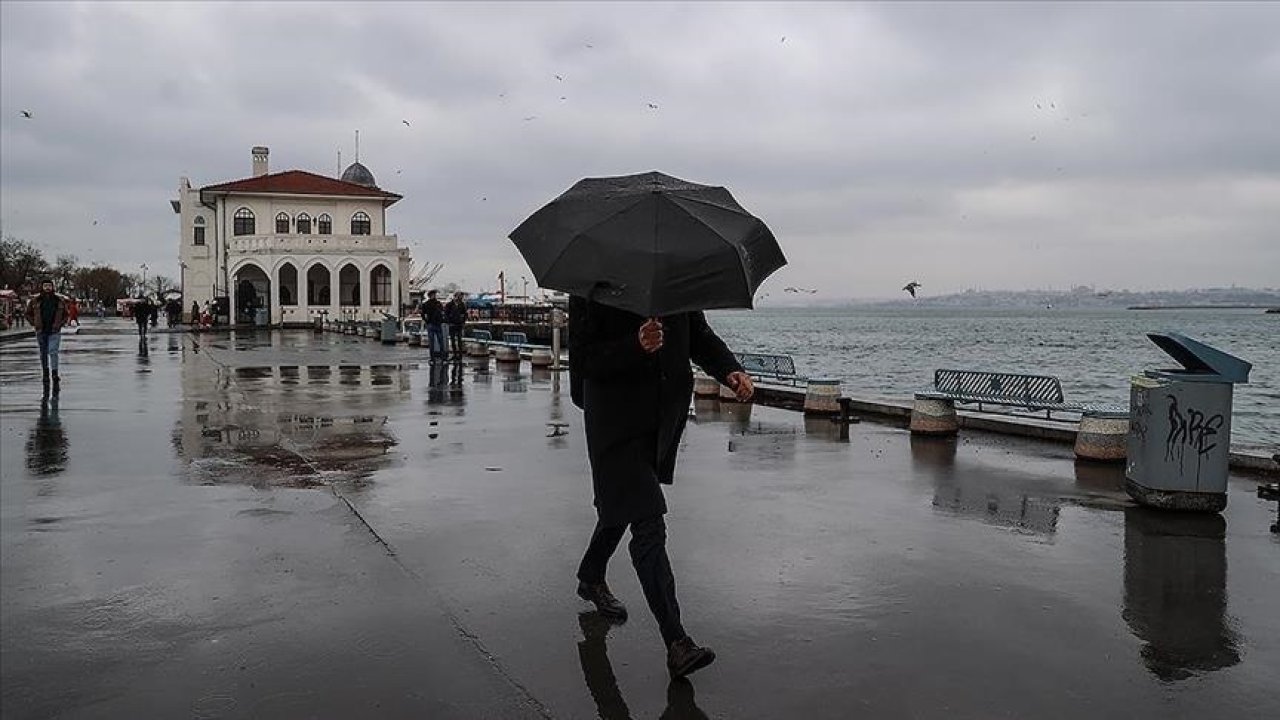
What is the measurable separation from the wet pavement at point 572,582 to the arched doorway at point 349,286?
2131 inches

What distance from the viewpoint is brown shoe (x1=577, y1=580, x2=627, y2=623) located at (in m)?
5.41

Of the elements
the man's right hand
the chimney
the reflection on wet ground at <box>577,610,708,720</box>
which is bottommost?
the reflection on wet ground at <box>577,610,708,720</box>

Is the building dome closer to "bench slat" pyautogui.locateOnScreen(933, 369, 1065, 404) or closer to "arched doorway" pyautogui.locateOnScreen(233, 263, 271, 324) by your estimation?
"arched doorway" pyautogui.locateOnScreen(233, 263, 271, 324)

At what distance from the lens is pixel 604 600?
5.45 meters

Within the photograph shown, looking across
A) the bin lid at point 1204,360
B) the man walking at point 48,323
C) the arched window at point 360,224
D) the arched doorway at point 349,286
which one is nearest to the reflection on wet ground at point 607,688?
the bin lid at point 1204,360

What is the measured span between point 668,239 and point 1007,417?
33.7 feet

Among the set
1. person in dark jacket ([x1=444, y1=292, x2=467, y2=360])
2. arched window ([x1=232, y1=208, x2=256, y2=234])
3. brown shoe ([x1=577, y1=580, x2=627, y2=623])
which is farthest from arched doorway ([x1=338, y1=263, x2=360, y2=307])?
brown shoe ([x1=577, y1=580, x2=627, y2=623])

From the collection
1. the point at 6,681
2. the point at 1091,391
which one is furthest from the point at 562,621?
the point at 1091,391

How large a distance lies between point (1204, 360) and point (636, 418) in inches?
221

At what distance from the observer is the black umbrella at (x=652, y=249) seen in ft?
14.4

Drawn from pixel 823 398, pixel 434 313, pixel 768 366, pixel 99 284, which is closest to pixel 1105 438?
pixel 823 398

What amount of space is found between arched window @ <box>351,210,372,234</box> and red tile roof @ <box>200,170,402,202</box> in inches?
54.4

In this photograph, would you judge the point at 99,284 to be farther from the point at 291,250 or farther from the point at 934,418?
the point at 934,418

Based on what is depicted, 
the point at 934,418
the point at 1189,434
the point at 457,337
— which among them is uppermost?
the point at 1189,434
